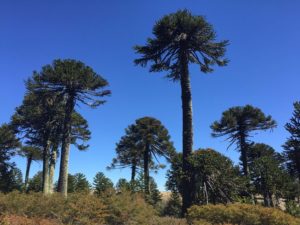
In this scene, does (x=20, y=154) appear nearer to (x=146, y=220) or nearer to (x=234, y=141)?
(x=234, y=141)

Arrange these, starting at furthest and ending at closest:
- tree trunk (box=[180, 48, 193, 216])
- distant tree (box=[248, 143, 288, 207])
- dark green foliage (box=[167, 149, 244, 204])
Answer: distant tree (box=[248, 143, 288, 207]) < tree trunk (box=[180, 48, 193, 216]) < dark green foliage (box=[167, 149, 244, 204])

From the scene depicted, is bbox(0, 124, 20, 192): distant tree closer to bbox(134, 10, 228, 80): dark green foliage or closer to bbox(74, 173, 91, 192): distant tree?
bbox(74, 173, 91, 192): distant tree

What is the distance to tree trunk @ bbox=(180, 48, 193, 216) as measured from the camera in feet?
47.3

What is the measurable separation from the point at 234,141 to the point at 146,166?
836 cm

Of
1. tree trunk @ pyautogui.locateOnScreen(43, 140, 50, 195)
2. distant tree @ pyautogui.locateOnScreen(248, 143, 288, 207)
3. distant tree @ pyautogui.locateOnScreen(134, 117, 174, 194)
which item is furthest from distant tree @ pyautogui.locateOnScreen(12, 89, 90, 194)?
distant tree @ pyautogui.locateOnScreen(248, 143, 288, 207)

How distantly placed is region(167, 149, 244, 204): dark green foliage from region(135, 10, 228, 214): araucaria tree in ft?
6.27

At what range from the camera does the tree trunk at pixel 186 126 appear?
14.4 m

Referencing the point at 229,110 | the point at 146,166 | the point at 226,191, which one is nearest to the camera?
the point at 226,191

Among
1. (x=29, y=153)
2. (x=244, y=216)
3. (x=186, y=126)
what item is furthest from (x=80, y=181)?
(x=244, y=216)

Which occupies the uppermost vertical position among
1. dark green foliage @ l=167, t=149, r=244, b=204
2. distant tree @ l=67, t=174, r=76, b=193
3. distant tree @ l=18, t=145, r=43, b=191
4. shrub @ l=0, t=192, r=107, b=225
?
distant tree @ l=18, t=145, r=43, b=191

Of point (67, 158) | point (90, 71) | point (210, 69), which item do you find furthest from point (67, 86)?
point (210, 69)

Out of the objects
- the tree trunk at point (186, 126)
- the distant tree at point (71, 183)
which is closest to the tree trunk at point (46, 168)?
the distant tree at point (71, 183)

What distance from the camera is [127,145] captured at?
33.5m

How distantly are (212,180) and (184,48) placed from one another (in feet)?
23.1
